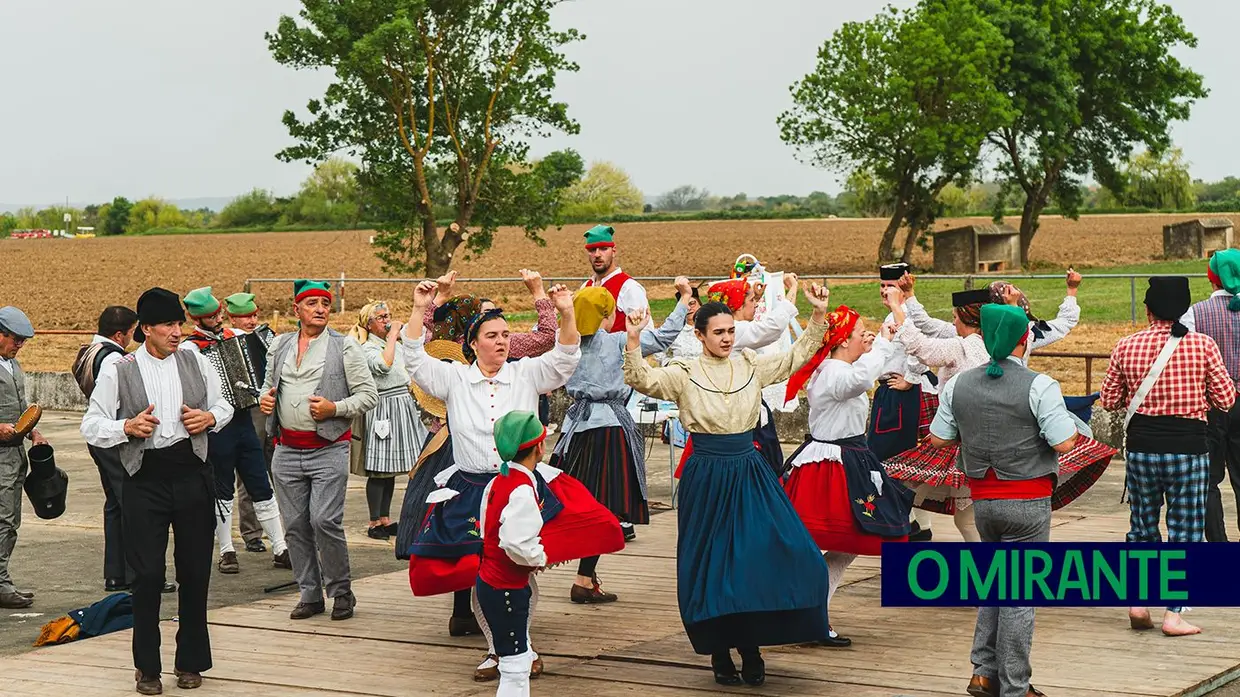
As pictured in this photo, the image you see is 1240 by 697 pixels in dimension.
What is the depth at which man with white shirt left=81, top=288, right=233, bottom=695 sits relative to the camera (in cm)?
699

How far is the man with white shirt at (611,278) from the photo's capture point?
8.88 m

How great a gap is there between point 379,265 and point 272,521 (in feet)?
127

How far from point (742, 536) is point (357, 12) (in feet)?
69.0

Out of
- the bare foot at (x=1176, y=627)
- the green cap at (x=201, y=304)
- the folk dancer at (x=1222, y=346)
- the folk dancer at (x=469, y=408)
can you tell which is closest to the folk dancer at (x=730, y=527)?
the folk dancer at (x=469, y=408)

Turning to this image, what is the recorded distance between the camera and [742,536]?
6547mm

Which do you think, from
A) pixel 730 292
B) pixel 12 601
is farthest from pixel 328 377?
pixel 12 601

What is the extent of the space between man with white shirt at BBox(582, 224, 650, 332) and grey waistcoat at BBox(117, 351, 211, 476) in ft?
8.20

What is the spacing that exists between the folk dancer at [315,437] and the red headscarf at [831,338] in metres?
2.44

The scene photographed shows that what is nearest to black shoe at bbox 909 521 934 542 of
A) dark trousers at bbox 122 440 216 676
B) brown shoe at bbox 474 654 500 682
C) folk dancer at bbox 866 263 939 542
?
folk dancer at bbox 866 263 939 542

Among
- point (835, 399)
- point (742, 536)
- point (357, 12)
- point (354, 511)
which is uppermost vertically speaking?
point (357, 12)

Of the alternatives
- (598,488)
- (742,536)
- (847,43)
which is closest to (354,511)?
(598,488)

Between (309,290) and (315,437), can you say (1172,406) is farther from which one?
→ (309,290)

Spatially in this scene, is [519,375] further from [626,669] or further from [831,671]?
[831,671]

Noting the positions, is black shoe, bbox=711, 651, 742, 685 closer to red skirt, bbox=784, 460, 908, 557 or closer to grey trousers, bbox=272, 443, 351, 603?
red skirt, bbox=784, 460, 908, 557
